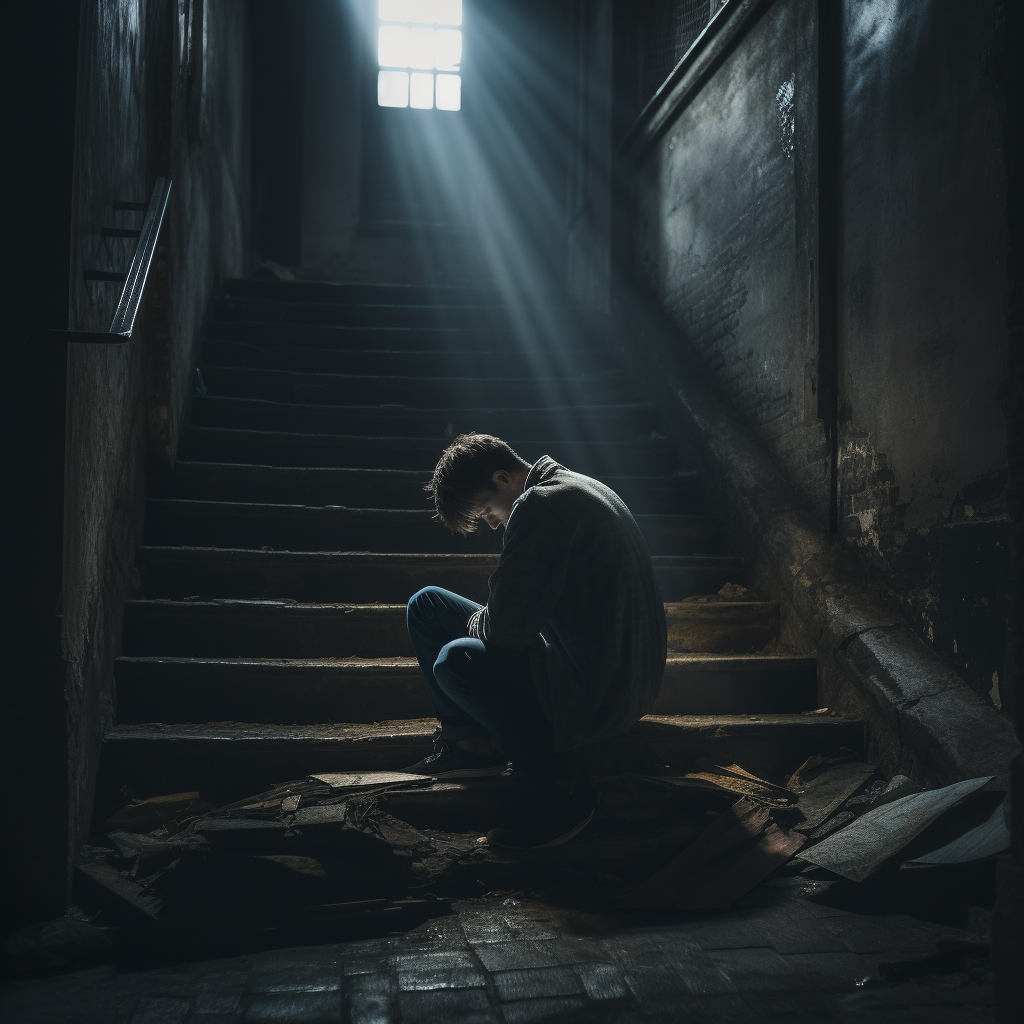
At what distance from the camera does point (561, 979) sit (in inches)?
68.9

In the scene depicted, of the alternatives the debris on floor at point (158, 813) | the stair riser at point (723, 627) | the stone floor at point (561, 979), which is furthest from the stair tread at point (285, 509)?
the stone floor at point (561, 979)

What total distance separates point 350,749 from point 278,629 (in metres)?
0.65

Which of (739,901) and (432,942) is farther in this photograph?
(739,901)

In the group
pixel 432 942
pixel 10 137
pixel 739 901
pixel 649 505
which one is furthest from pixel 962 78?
pixel 432 942

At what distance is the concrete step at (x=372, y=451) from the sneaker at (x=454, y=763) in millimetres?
1866

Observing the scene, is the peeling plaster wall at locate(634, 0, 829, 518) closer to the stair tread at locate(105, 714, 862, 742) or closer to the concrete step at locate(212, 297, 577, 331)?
the stair tread at locate(105, 714, 862, 742)

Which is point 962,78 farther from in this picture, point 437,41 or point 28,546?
point 437,41

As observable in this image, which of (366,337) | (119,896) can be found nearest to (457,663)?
(119,896)

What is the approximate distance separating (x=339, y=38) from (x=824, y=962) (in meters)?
10.6

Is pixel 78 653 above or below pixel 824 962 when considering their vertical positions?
above

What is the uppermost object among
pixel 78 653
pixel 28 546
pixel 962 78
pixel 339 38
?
pixel 339 38

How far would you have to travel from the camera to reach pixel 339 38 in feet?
32.4

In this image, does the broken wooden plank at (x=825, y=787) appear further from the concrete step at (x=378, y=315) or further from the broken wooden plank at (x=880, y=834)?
the concrete step at (x=378, y=315)

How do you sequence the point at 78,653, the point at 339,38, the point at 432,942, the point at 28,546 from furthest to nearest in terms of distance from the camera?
the point at 339,38, the point at 78,653, the point at 28,546, the point at 432,942
